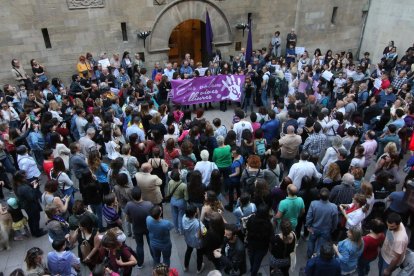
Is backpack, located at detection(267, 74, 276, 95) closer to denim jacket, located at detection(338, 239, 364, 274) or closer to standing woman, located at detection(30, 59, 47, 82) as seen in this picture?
denim jacket, located at detection(338, 239, 364, 274)

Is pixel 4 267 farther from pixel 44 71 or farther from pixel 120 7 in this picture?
pixel 120 7

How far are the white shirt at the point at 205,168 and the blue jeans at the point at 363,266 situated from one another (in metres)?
2.81

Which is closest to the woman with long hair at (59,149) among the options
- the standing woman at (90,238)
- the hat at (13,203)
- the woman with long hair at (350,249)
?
the hat at (13,203)

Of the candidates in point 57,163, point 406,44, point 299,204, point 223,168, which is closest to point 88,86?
point 57,163

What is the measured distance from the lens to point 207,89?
11.4m

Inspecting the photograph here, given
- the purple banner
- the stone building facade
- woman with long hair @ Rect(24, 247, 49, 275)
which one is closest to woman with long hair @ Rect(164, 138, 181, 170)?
woman with long hair @ Rect(24, 247, 49, 275)

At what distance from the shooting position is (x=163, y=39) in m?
14.0

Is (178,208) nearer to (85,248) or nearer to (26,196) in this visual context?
(85,248)

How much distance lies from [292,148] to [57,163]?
467cm

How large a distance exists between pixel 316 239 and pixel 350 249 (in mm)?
1020

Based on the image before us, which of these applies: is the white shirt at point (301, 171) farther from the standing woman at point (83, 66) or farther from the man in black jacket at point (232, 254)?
the standing woman at point (83, 66)

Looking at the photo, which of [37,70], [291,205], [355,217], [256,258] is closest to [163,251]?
[256,258]

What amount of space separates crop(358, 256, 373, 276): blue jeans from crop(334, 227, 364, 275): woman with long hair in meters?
0.24

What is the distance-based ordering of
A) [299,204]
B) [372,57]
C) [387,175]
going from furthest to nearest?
[372,57] → [387,175] → [299,204]
